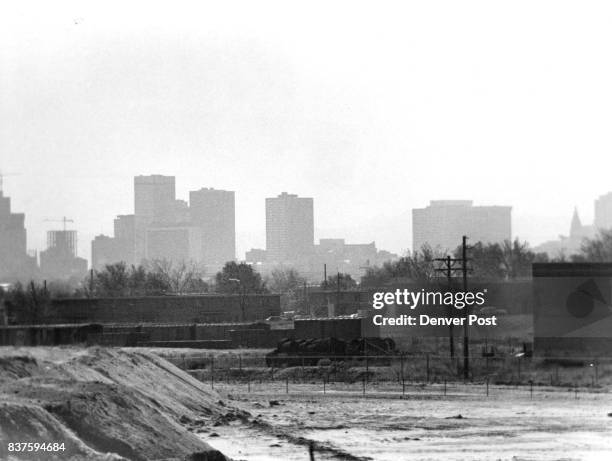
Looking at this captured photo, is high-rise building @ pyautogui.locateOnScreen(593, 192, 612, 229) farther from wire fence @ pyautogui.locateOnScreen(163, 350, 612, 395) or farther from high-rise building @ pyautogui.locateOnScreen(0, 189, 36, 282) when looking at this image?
high-rise building @ pyautogui.locateOnScreen(0, 189, 36, 282)

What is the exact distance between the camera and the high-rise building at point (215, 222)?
13075cm

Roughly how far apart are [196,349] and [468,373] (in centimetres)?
2313

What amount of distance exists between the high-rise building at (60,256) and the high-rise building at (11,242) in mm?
4446

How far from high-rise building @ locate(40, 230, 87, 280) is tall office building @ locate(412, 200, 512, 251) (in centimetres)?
8231

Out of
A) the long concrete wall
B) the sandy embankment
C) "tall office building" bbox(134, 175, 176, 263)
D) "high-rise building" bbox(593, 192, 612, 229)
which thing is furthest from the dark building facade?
"tall office building" bbox(134, 175, 176, 263)

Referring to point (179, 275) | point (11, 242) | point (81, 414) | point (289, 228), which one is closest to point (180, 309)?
point (179, 275)

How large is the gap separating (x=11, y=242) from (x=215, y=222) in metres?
106

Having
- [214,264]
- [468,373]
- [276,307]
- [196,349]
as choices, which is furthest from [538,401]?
[214,264]

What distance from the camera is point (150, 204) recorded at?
358ft

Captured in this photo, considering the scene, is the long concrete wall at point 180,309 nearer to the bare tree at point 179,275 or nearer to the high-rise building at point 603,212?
the bare tree at point 179,275

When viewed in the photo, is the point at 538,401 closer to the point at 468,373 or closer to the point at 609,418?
the point at 609,418

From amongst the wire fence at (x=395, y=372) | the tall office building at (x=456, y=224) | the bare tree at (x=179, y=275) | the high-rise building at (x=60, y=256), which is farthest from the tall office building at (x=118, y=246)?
the tall office building at (x=456, y=224)

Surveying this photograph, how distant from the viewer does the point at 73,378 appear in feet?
131

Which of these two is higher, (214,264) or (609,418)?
(214,264)
